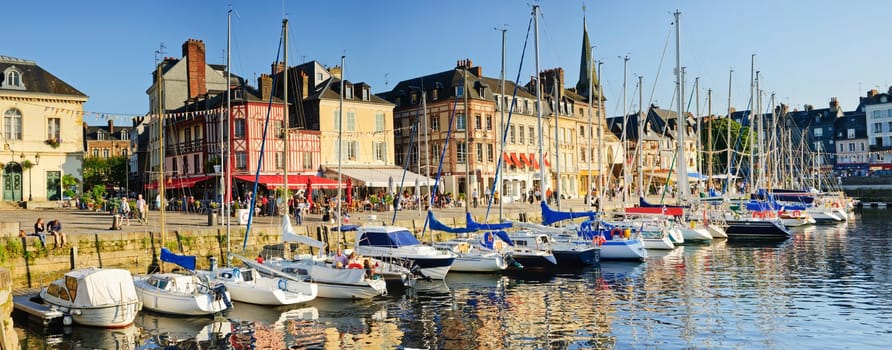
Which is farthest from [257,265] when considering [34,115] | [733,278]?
[34,115]

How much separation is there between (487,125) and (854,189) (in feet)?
Result: 179

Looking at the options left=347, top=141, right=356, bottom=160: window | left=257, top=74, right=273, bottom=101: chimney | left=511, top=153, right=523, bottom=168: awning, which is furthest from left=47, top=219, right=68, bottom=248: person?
left=511, top=153, right=523, bottom=168: awning

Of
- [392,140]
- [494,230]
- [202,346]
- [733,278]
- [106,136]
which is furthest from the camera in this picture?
[106,136]

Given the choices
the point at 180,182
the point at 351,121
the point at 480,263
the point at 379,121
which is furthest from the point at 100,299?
the point at 379,121

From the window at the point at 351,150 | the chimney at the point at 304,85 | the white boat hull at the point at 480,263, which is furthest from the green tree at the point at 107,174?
the white boat hull at the point at 480,263

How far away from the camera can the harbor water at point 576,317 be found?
16.5 metres

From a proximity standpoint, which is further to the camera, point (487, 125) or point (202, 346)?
point (487, 125)

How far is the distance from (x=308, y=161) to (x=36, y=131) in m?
15.3

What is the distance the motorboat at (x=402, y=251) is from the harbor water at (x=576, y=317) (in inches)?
25.7

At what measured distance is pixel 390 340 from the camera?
16.8 meters

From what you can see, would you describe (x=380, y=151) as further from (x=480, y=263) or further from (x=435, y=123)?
(x=480, y=263)

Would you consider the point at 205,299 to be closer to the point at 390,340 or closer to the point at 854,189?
the point at 390,340

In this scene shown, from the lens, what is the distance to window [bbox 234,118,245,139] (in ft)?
138

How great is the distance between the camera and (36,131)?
38.0 meters
